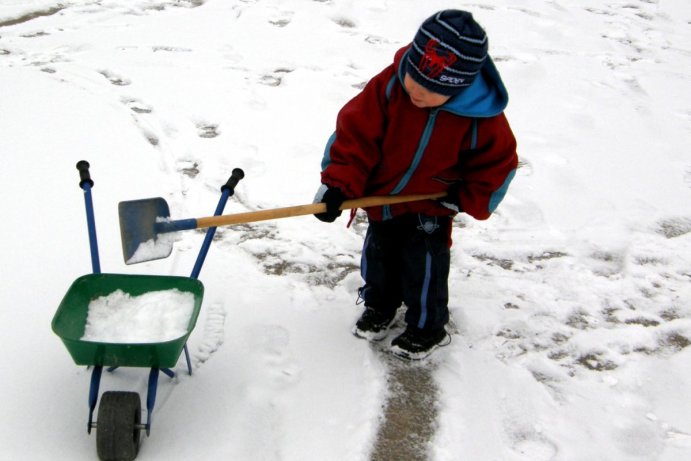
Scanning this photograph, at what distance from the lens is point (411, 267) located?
2.10 m

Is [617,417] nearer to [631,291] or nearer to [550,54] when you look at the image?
[631,291]

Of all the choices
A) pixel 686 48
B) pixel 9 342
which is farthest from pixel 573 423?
pixel 686 48

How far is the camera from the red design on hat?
1.57m

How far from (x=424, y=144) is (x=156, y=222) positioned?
88 cm

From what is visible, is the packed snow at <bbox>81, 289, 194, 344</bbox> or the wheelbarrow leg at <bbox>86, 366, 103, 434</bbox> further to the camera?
the packed snow at <bbox>81, 289, 194, 344</bbox>

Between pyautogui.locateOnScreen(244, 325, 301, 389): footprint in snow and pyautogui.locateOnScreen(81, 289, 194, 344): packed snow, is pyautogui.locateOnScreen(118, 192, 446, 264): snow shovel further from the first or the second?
pyautogui.locateOnScreen(244, 325, 301, 389): footprint in snow

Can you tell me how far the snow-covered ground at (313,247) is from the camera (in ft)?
6.23

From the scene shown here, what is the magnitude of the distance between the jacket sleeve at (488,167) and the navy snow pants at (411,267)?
0.55 feet

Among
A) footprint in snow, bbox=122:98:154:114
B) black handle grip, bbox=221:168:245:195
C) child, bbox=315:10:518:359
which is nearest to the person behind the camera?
child, bbox=315:10:518:359

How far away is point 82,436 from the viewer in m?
1.72

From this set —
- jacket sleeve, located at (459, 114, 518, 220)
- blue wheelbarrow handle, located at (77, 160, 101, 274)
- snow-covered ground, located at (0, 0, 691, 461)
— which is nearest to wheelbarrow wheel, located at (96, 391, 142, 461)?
snow-covered ground, located at (0, 0, 691, 461)

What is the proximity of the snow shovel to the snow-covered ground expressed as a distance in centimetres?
43

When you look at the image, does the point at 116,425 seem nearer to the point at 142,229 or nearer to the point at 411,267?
the point at 142,229

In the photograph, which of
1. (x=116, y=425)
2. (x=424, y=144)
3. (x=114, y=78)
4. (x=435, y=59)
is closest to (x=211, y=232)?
(x=116, y=425)
